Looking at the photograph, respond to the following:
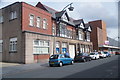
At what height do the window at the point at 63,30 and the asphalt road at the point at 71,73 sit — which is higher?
the window at the point at 63,30

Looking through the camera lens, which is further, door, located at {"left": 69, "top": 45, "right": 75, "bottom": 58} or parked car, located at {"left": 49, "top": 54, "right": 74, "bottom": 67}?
door, located at {"left": 69, "top": 45, "right": 75, "bottom": 58}

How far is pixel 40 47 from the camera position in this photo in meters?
24.7

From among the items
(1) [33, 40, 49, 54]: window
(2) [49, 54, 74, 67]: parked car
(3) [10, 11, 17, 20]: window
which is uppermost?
(3) [10, 11, 17, 20]: window

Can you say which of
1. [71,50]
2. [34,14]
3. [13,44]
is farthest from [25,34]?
[71,50]

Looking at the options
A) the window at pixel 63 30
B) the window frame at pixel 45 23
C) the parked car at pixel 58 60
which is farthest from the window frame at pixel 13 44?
the window at pixel 63 30

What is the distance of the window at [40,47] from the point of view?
2367 centimetres

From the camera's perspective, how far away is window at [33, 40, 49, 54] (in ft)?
77.7

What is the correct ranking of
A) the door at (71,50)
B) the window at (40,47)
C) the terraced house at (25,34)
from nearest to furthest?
1. the terraced house at (25,34)
2. the window at (40,47)
3. the door at (71,50)

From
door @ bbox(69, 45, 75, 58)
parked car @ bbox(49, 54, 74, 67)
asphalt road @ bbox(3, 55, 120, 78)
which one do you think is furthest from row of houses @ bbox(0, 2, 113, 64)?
asphalt road @ bbox(3, 55, 120, 78)

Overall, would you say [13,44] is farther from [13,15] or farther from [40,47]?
[13,15]

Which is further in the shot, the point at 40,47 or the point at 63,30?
the point at 63,30

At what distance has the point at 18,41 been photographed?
74.0 feet

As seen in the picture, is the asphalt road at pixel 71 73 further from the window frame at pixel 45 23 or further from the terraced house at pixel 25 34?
the window frame at pixel 45 23

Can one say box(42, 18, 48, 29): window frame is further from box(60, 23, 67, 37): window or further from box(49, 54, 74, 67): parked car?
box(49, 54, 74, 67): parked car
